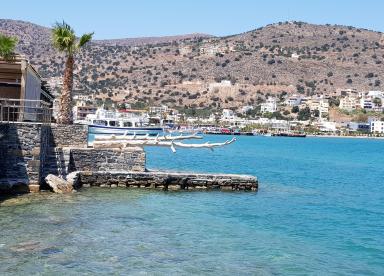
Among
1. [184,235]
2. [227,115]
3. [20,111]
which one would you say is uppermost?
[227,115]

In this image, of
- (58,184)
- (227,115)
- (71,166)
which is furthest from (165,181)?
(227,115)

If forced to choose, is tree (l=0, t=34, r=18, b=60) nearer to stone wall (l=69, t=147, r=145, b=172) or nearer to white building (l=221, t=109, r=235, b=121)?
stone wall (l=69, t=147, r=145, b=172)

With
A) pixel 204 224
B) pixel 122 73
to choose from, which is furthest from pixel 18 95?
pixel 122 73

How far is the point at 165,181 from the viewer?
27156mm

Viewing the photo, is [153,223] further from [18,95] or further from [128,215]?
[18,95]

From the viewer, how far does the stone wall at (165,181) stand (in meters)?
26.3

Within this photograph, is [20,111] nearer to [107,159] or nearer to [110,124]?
[107,159]

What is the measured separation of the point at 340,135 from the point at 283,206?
176 metres

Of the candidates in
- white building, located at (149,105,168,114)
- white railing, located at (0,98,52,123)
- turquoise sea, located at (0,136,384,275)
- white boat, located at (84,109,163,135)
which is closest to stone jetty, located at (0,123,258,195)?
white railing, located at (0,98,52,123)

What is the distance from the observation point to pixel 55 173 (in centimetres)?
2533

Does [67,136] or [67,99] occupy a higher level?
[67,99]

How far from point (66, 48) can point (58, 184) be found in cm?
928

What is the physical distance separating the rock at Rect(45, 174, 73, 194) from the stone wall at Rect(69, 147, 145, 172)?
9.10 ft

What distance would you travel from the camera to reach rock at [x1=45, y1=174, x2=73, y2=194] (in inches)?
919
